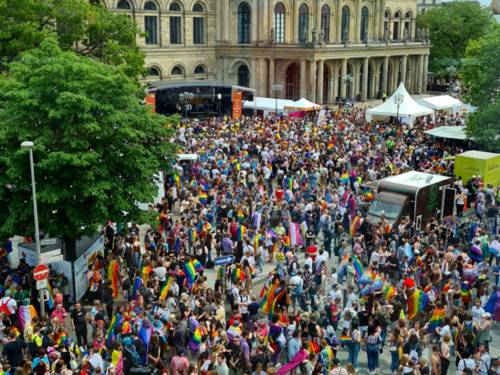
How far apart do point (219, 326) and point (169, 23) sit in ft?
152

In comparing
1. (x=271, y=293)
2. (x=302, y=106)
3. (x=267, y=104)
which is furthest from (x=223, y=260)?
(x=267, y=104)

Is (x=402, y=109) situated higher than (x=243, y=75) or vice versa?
(x=243, y=75)

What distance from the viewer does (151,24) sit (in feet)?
181

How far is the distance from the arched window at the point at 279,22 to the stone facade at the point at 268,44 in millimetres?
92

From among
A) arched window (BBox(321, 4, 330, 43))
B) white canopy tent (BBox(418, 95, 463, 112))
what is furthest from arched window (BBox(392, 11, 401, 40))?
white canopy tent (BBox(418, 95, 463, 112))

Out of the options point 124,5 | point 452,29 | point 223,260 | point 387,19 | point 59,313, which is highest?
point 124,5

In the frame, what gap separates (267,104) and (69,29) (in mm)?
18198

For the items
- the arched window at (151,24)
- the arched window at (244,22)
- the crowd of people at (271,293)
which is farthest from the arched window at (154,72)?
the crowd of people at (271,293)

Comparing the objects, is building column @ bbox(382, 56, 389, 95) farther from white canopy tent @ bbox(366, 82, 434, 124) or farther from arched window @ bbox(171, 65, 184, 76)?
white canopy tent @ bbox(366, 82, 434, 124)

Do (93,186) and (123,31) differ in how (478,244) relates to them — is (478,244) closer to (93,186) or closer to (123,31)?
(93,186)

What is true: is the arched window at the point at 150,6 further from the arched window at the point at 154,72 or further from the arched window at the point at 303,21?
the arched window at the point at 303,21

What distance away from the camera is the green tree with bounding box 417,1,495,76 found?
77.6 m

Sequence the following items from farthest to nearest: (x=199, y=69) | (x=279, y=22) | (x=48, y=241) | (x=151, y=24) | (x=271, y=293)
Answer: (x=199, y=69) → (x=279, y=22) → (x=151, y=24) → (x=48, y=241) → (x=271, y=293)

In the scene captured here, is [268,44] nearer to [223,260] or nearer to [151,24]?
[151,24]
